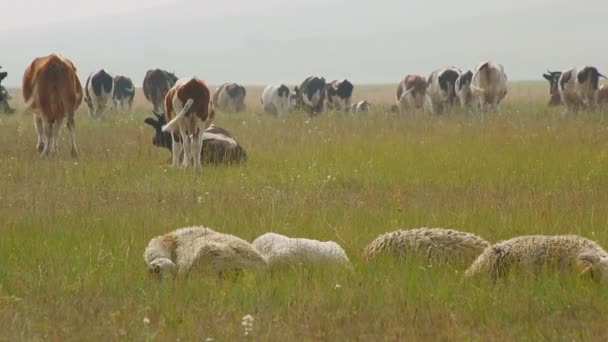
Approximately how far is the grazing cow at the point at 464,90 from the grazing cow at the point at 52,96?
779 inches

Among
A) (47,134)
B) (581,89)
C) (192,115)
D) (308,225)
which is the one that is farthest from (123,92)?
(308,225)

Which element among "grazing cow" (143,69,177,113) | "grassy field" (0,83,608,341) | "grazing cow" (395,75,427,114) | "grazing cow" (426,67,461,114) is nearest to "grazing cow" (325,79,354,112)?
"grazing cow" (395,75,427,114)

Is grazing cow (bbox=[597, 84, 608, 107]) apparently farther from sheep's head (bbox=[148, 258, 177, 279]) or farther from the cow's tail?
sheep's head (bbox=[148, 258, 177, 279])

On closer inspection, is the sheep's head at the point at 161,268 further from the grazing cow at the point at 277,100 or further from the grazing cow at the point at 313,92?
the grazing cow at the point at 313,92

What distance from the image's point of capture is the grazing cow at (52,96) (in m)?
18.7

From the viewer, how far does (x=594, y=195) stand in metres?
12.6

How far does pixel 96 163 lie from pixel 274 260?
9351 mm

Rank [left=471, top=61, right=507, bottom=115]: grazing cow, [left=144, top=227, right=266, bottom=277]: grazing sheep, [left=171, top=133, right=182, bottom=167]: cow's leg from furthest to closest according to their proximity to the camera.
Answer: [left=471, top=61, right=507, bottom=115]: grazing cow
[left=171, top=133, right=182, bottom=167]: cow's leg
[left=144, top=227, right=266, bottom=277]: grazing sheep

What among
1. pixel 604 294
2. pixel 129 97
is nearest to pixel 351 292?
pixel 604 294

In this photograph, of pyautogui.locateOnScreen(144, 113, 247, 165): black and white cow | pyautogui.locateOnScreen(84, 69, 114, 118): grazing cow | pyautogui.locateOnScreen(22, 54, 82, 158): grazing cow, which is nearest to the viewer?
pyautogui.locateOnScreen(144, 113, 247, 165): black and white cow

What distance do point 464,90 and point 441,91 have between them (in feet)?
2.57

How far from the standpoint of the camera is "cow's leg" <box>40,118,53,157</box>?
1859 cm

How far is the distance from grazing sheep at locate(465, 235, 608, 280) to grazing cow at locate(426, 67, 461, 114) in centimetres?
2812

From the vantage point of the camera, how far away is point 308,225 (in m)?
10.4
